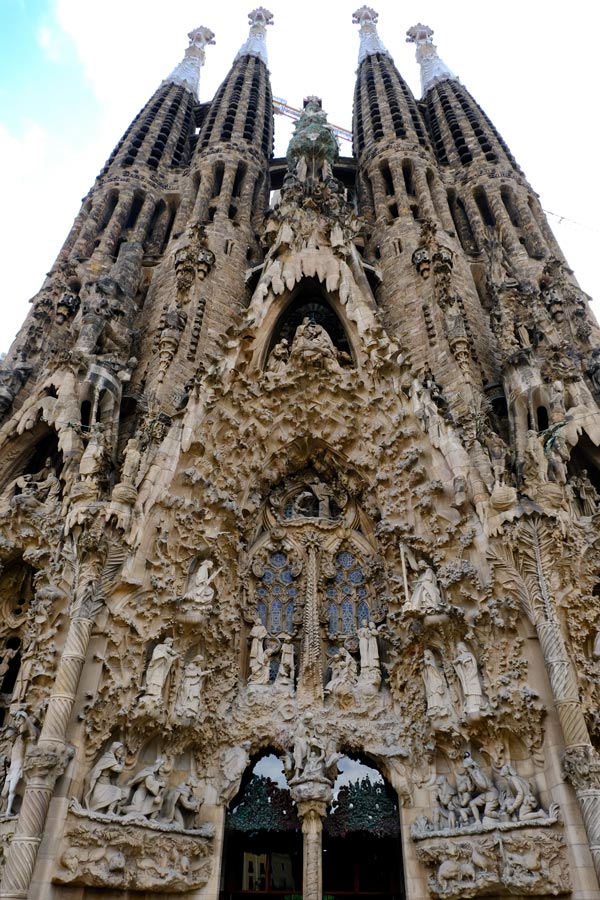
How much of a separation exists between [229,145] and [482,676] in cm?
1765

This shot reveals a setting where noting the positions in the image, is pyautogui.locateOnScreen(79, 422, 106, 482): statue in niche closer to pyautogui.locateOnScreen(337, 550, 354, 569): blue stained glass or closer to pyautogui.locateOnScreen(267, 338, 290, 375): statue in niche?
pyautogui.locateOnScreen(267, 338, 290, 375): statue in niche

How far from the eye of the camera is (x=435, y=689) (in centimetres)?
802

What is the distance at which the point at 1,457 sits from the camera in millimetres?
9891

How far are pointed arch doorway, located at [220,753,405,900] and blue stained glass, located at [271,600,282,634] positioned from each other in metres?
2.08

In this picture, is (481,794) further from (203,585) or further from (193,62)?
(193,62)

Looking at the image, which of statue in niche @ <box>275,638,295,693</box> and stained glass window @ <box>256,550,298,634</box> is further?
stained glass window @ <box>256,550,298,634</box>

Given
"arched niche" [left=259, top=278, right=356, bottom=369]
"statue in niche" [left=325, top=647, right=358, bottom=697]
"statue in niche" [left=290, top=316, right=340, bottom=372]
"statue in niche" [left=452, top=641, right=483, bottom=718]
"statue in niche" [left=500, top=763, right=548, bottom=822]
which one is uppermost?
"arched niche" [left=259, top=278, right=356, bottom=369]

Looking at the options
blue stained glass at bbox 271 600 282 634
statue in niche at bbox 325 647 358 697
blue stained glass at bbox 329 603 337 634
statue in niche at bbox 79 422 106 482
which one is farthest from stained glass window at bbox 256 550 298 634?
statue in niche at bbox 79 422 106 482

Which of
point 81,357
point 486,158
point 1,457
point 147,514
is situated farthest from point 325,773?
point 486,158

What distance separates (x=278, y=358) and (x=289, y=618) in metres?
4.34

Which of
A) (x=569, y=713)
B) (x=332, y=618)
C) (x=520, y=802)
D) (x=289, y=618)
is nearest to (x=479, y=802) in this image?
(x=520, y=802)

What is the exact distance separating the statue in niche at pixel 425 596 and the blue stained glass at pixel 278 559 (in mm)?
2487

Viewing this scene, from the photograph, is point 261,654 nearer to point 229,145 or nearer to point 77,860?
point 77,860

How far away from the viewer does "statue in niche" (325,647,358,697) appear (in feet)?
28.7
